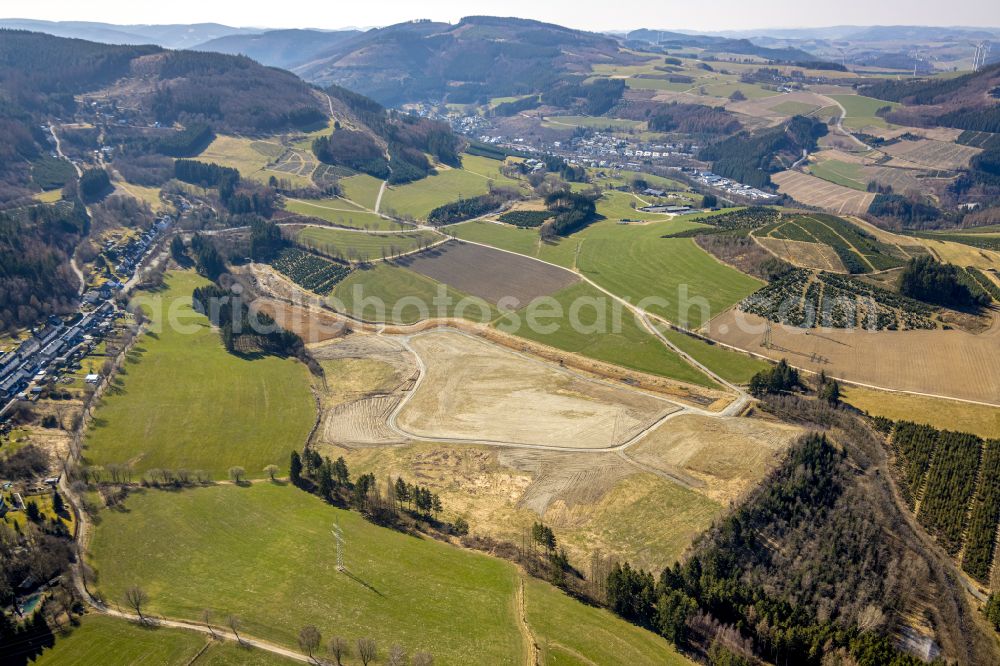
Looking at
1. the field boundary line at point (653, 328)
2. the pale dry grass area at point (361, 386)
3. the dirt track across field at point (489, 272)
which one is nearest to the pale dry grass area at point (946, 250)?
the field boundary line at point (653, 328)

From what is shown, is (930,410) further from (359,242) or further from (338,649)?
(359,242)

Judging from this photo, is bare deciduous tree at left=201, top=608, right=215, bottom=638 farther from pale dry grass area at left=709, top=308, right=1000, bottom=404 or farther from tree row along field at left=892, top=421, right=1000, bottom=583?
pale dry grass area at left=709, top=308, right=1000, bottom=404

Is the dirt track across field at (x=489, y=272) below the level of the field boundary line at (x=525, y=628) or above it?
above

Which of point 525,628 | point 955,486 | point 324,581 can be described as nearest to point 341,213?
point 324,581

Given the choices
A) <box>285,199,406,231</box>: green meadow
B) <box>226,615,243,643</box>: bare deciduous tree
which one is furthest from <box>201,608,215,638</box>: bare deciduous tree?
<box>285,199,406,231</box>: green meadow

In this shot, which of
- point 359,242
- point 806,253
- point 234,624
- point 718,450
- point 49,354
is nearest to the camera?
point 234,624

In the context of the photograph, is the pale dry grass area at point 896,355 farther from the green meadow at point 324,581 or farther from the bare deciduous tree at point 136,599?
the bare deciduous tree at point 136,599
